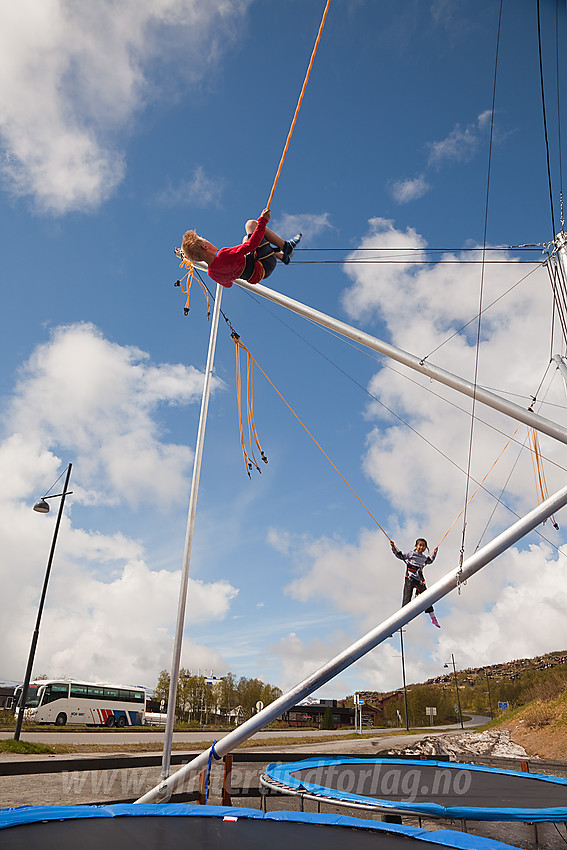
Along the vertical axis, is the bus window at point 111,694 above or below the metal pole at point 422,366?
below

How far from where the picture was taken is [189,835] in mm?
3598

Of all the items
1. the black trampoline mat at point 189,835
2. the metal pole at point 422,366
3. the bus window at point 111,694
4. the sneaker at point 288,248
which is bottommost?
the black trampoline mat at point 189,835

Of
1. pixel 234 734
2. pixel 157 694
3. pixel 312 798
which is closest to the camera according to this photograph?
pixel 234 734

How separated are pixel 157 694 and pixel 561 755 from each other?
25780 millimetres

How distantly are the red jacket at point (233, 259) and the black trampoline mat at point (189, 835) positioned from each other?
12.0 ft

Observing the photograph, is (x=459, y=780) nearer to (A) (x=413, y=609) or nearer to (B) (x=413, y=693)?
(A) (x=413, y=609)

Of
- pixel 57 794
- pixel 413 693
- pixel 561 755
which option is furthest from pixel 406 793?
pixel 413 693

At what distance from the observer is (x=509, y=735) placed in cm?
1908

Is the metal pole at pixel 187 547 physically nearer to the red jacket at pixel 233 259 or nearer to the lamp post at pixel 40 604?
the red jacket at pixel 233 259

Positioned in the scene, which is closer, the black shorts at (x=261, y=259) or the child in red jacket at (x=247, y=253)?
the child in red jacket at (x=247, y=253)

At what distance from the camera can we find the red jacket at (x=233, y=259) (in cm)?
387

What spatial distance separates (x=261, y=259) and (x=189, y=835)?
13.1 ft

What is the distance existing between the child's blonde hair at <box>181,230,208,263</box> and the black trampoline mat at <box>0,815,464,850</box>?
3.68 m

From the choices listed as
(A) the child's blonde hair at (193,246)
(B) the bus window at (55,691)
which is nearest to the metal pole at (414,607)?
(A) the child's blonde hair at (193,246)
